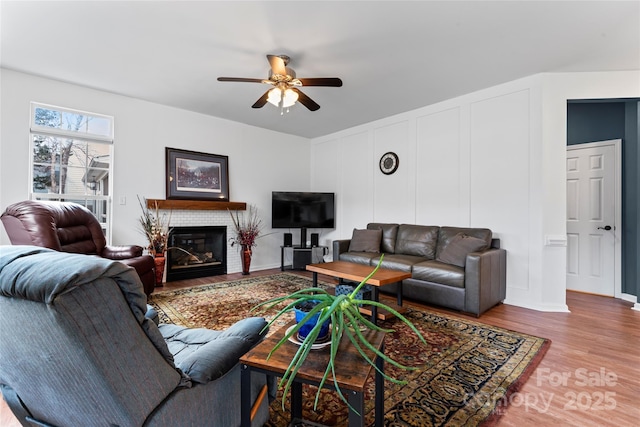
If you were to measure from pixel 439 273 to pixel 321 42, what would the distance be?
2.66 metres

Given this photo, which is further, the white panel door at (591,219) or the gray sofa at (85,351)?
the white panel door at (591,219)

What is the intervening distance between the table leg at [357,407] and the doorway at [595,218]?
482 cm

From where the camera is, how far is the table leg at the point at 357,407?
2.93 feet

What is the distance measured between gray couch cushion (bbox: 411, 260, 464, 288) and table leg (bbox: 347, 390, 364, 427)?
8.48 feet

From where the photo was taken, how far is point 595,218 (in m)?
4.12

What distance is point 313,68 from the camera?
3.19 m

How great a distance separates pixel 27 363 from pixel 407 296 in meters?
3.37

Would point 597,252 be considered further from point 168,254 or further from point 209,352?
→ point 168,254

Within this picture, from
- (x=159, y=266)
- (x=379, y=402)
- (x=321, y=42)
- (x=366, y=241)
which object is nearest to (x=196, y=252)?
(x=159, y=266)

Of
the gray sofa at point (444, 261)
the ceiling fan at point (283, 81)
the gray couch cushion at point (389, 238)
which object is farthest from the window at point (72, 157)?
the gray couch cushion at point (389, 238)

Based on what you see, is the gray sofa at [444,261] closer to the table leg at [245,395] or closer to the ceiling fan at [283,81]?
the ceiling fan at [283,81]

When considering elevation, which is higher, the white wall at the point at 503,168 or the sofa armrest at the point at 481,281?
the white wall at the point at 503,168

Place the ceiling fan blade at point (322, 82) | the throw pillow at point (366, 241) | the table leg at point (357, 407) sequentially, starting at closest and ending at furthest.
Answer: the table leg at point (357, 407)
the ceiling fan blade at point (322, 82)
the throw pillow at point (366, 241)

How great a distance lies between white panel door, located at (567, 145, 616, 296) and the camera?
3.98m
